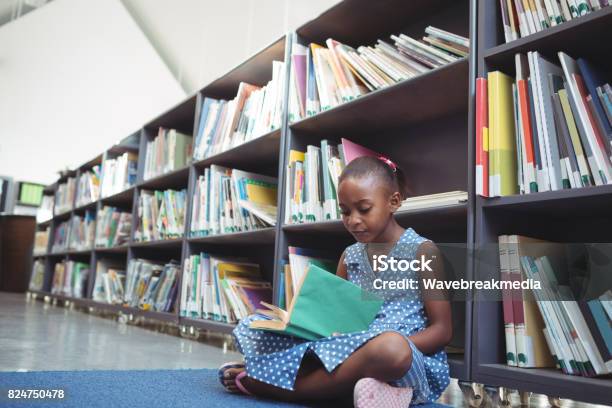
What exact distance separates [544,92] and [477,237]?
0.38 meters

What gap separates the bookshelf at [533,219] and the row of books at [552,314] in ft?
0.11

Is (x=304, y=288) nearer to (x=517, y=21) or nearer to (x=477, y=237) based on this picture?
(x=477, y=237)

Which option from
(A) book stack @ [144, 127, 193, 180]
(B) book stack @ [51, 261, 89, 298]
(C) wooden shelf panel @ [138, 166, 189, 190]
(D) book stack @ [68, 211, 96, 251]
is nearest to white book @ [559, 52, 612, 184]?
(C) wooden shelf panel @ [138, 166, 189, 190]

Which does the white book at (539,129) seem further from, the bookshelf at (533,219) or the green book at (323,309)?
the green book at (323,309)

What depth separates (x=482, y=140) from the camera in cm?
132

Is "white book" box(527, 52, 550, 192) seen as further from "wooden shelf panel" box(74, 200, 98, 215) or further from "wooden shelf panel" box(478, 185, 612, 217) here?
"wooden shelf panel" box(74, 200, 98, 215)

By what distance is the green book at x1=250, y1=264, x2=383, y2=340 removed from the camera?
3.62 ft

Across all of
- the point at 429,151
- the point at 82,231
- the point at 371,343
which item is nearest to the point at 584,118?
the point at 371,343

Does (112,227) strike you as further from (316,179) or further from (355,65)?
(355,65)

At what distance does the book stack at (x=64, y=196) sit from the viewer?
5172 mm

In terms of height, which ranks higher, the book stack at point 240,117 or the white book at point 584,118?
the book stack at point 240,117

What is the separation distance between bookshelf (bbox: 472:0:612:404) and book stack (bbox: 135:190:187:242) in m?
2.01

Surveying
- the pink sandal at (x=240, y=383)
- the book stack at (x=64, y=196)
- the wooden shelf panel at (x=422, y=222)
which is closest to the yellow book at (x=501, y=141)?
the wooden shelf panel at (x=422, y=222)

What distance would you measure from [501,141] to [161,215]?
7.73 feet
